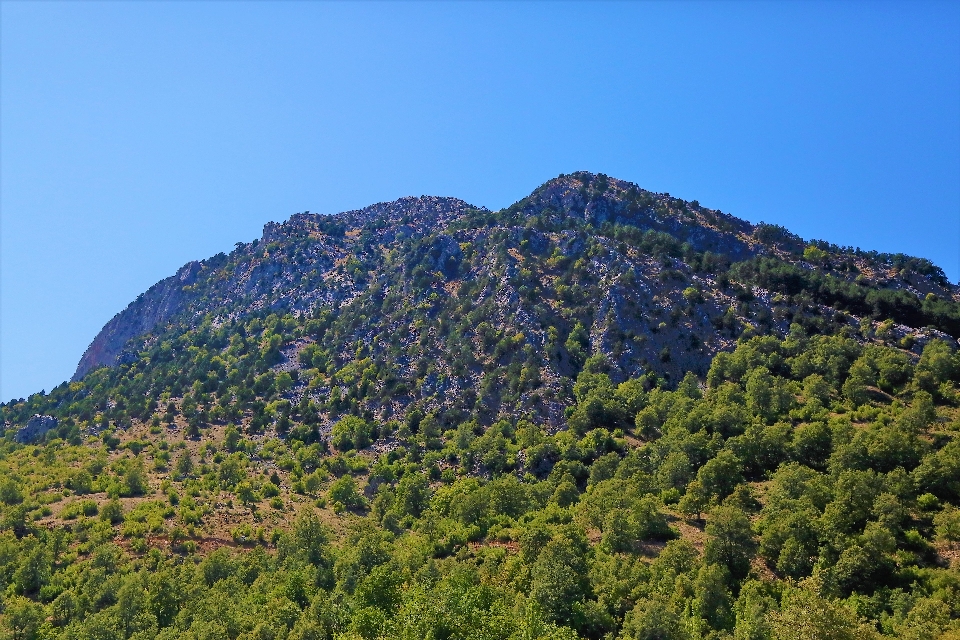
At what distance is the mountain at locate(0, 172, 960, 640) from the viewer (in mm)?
68938

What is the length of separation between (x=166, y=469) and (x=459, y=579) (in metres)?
98.9

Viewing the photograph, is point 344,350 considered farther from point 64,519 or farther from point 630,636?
point 630,636

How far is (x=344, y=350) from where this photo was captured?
189250 mm

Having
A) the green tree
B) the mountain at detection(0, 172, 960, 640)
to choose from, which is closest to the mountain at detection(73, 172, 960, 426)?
the mountain at detection(0, 172, 960, 640)

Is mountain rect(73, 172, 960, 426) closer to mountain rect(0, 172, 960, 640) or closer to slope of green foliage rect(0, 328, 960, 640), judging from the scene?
mountain rect(0, 172, 960, 640)

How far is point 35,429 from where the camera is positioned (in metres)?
175

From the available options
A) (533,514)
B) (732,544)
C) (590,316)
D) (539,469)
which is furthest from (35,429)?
(732,544)

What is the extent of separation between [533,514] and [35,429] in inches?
5924

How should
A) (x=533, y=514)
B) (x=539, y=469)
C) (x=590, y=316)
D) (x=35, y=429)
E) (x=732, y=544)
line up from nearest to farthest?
(x=732, y=544)
(x=533, y=514)
(x=539, y=469)
(x=590, y=316)
(x=35, y=429)

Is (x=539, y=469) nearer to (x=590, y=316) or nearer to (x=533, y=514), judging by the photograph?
(x=533, y=514)

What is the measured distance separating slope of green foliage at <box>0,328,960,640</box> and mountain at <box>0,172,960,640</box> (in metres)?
0.47

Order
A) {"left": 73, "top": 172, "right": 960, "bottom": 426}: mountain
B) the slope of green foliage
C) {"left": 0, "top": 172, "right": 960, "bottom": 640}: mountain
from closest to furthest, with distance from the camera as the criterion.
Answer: the slope of green foliage
{"left": 0, "top": 172, "right": 960, "bottom": 640}: mountain
{"left": 73, "top": 172, "right": 960, "bottom": 426}: mountain

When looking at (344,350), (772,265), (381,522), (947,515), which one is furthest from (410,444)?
(772,265)

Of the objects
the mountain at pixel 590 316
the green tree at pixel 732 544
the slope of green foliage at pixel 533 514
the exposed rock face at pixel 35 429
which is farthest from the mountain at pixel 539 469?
the exposed rock face at pixel 35 429
